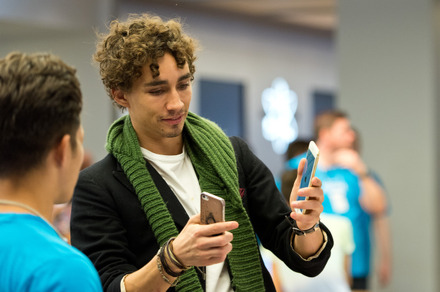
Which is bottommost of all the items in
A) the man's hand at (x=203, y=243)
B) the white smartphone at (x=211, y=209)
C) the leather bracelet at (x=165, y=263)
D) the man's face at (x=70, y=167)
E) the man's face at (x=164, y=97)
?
the leather bracelet at (x=165, y=263)

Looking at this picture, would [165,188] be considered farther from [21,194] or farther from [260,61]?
[260,61]

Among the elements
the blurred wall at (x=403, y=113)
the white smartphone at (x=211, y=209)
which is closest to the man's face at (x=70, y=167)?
the white smartphone at (x=211, y=209)

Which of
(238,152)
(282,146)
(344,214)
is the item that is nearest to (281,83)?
(282,146)

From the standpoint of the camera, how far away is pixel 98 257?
189 cm

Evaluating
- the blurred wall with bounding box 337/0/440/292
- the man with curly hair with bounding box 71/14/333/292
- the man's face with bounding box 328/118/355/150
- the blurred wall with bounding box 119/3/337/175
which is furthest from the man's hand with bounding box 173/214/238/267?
the blurred wall with bounding box 119/3/337/175

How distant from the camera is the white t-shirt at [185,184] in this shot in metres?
2.01

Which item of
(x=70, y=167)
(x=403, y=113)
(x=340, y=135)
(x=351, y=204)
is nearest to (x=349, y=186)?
(x=351, y=204)

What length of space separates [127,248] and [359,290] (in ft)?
11.8

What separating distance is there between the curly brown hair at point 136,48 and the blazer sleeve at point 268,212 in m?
0.33

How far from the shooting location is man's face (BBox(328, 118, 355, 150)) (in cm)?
544

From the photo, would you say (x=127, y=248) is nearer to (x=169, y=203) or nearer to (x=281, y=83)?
(x=169, y=203)

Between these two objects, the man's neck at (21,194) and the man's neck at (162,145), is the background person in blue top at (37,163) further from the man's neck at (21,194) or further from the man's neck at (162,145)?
the man's neck at (162,145)

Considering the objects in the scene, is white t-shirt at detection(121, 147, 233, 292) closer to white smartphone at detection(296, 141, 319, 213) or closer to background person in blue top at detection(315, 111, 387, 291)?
white smartphone at detection(296, 141, 319, 213)

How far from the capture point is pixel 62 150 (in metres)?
1.40
